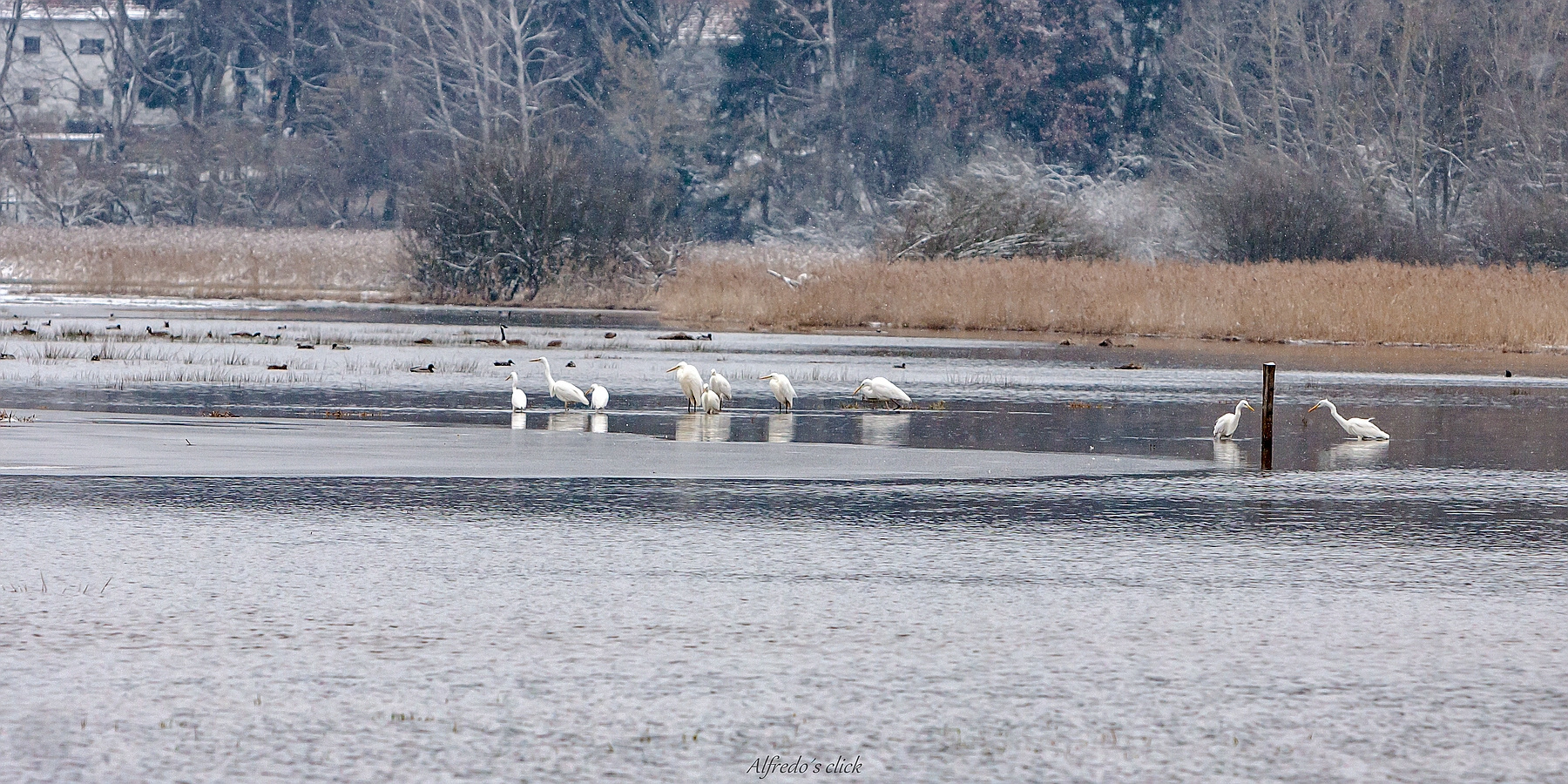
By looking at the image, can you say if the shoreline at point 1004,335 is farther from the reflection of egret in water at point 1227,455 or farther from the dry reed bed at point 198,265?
the reflection of egret in water at point 1227,455

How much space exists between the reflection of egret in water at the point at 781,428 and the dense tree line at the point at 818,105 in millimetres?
35377

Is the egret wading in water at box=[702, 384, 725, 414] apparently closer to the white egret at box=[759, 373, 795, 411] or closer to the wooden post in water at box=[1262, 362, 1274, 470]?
the white egret at box=[759, 373, 795, 411]

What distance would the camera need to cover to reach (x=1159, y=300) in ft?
127

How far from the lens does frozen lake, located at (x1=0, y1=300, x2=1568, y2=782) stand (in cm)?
646

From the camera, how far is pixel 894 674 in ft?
24.4

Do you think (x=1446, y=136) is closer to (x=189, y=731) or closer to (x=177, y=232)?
(x=177, y=232)

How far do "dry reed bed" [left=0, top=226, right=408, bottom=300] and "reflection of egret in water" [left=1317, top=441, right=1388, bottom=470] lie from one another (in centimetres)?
3757

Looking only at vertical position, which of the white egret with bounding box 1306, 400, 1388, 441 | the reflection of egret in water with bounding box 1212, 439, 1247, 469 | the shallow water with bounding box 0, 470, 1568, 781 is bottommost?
the shallow water with bounding box 0, 470, 1568, 781

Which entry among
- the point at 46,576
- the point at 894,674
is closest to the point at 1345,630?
the point at 894,674

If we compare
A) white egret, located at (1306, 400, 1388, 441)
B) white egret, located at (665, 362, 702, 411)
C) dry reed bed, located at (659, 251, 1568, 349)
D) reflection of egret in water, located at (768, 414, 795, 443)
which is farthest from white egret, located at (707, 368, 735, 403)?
dry reed bed, located at (659, 251, 1568, 349)

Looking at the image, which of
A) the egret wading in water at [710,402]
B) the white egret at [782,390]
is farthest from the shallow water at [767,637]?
the white egret at [782,390]

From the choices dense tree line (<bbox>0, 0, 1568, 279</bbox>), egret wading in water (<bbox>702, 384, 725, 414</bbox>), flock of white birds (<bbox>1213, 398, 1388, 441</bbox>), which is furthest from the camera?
dense tree line (<bbox>0, 0, 1568, 279</bbox>)

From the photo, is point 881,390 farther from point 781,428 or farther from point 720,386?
point 781,428

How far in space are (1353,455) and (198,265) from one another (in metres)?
42.7
